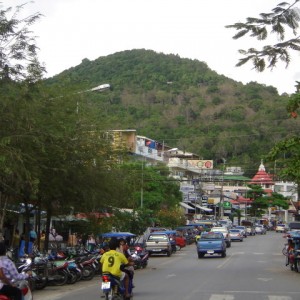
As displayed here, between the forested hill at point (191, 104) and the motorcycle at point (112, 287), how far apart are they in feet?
170

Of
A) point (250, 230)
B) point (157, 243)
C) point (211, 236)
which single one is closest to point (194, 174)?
point (250, 230)

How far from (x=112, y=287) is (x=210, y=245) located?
26.7m

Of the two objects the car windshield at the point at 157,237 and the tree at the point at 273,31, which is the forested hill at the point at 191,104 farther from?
the tree at the point at 273,31

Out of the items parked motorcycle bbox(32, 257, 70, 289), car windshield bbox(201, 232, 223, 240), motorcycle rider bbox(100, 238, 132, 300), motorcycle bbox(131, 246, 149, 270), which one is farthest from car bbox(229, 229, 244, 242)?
motorcycle rider bbox(100, 238, 132, 300)

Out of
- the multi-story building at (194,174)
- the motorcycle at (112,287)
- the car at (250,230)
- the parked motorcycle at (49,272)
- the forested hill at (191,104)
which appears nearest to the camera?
the motorcycle at (112,287)

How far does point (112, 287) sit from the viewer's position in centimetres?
1403

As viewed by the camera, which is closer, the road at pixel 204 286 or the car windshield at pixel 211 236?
the road at pixel 204 286

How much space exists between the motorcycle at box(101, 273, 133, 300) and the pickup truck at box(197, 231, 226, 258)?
85.4 ft

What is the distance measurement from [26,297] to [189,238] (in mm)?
55505

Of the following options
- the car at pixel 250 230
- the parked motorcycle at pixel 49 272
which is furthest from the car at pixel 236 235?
the parked motorcycle at pixel 49 272

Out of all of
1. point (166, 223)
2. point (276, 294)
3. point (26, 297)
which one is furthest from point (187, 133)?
point (26, 297)

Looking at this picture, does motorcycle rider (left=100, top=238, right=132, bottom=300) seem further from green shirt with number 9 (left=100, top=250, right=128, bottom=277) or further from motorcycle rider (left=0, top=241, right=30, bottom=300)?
motorcycle rider (left=0, top=241, right=30, bottom=300)

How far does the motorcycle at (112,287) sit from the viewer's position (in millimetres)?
13758

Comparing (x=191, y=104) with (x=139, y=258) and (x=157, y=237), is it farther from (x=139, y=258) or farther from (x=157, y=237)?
(x=139, y=258)
